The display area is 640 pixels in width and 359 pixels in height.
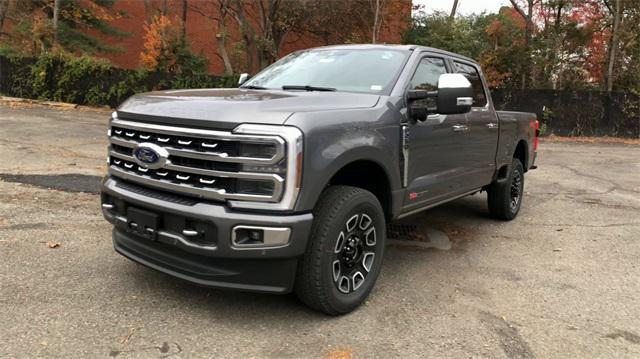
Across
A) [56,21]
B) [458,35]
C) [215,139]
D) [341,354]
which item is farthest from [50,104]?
[341,354]

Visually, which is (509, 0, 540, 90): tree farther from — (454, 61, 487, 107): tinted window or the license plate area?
the license plate area

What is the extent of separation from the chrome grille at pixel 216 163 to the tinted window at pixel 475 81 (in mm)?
3252

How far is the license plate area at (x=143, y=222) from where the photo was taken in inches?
137

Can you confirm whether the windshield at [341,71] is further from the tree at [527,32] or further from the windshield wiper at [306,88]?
the tree at [527,32]

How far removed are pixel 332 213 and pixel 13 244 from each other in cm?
304

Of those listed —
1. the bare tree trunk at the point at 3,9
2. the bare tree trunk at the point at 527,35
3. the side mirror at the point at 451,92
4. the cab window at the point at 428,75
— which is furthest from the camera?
the bare tree trunk at the point at 3,9

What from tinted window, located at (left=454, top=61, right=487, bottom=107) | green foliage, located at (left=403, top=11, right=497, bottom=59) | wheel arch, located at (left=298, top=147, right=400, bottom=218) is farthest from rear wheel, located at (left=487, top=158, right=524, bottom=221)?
green foliage, located at (left=403, top=11, right=497, bottom=59)

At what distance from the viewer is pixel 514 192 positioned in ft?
23.1

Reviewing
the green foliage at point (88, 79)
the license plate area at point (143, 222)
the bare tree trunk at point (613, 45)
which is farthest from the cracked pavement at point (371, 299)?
the bare tree trunk at point (613, 45)

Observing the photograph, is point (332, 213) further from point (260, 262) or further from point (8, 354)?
point (8, 354)

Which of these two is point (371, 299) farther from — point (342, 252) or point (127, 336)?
point (127, 336)

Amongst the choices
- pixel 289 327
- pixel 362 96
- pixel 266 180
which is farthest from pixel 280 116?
pixel 289 327

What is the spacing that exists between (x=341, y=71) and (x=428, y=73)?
0.83 metres

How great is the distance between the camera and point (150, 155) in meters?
3.57
